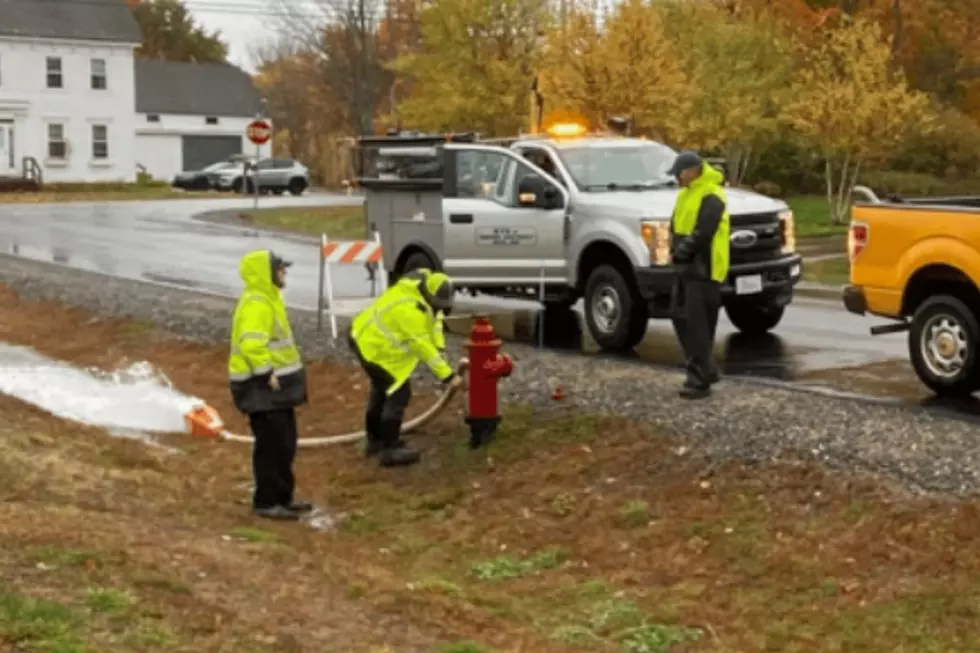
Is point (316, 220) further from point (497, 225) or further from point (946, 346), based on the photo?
point (946, 346)

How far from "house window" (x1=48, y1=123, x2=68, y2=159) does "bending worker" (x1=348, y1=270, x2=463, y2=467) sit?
54707 millimetres

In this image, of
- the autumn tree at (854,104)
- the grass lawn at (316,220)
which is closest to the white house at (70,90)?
the grass lawn at (316,220)

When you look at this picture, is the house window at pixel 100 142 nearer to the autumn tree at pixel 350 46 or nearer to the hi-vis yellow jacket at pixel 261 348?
the autumn tree at pixel 350 46

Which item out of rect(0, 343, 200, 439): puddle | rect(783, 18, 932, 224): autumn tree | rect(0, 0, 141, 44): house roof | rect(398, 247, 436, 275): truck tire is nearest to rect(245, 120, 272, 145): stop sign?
rect(783, 18, 932, 224): autumn tree

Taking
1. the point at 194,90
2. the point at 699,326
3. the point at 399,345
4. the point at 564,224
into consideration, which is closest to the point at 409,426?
Answer: the point at 399,345

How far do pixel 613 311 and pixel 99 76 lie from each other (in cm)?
5476

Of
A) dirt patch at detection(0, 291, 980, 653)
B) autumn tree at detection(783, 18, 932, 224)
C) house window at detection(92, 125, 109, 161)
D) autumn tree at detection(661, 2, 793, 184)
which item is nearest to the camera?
dirt patch at detection(0, 291, 980, 653)

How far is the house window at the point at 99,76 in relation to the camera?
63688 millimetres

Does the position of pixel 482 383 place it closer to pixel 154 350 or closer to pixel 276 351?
pixel 276 351

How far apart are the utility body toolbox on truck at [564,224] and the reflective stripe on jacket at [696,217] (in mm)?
2375

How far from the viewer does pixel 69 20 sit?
63750mm

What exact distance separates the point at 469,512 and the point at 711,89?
82.3ft

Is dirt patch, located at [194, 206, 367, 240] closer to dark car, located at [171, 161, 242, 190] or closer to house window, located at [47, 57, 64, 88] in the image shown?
dark car, located at [171, 161, 242, 190]

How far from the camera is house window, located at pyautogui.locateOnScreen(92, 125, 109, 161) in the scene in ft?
→ 208
